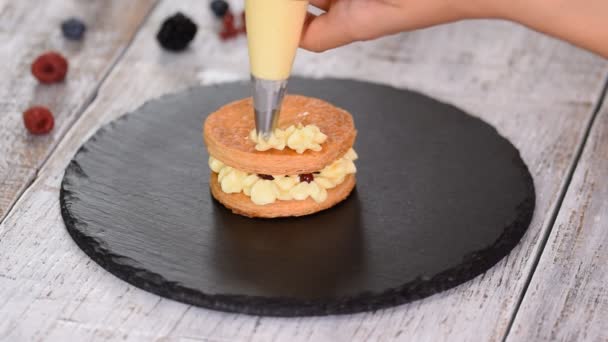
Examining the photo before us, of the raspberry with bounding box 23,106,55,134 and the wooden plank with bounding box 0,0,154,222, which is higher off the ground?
the raspberry with bounding box 23,106,55,134

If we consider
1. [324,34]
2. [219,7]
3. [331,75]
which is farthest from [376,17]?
[219,7]

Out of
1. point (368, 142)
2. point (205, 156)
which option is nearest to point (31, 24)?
point (205, 156)

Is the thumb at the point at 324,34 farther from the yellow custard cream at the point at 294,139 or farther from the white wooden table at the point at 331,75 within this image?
the white wooden table at the point at 331,75

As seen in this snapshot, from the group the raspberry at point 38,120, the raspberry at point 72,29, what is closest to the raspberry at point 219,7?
the raspberry at point 72,29

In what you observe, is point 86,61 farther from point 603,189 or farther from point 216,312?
point 603,189

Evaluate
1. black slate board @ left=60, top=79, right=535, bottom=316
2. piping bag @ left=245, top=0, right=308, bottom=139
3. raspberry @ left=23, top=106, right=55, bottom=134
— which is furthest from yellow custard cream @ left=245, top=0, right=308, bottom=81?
raspberry @ left=23, top=106, right=55, bottom=134

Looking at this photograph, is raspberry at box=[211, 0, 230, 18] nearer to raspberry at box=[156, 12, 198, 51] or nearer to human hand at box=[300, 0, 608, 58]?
raspberry at box=[156, 12, 198, 51]
